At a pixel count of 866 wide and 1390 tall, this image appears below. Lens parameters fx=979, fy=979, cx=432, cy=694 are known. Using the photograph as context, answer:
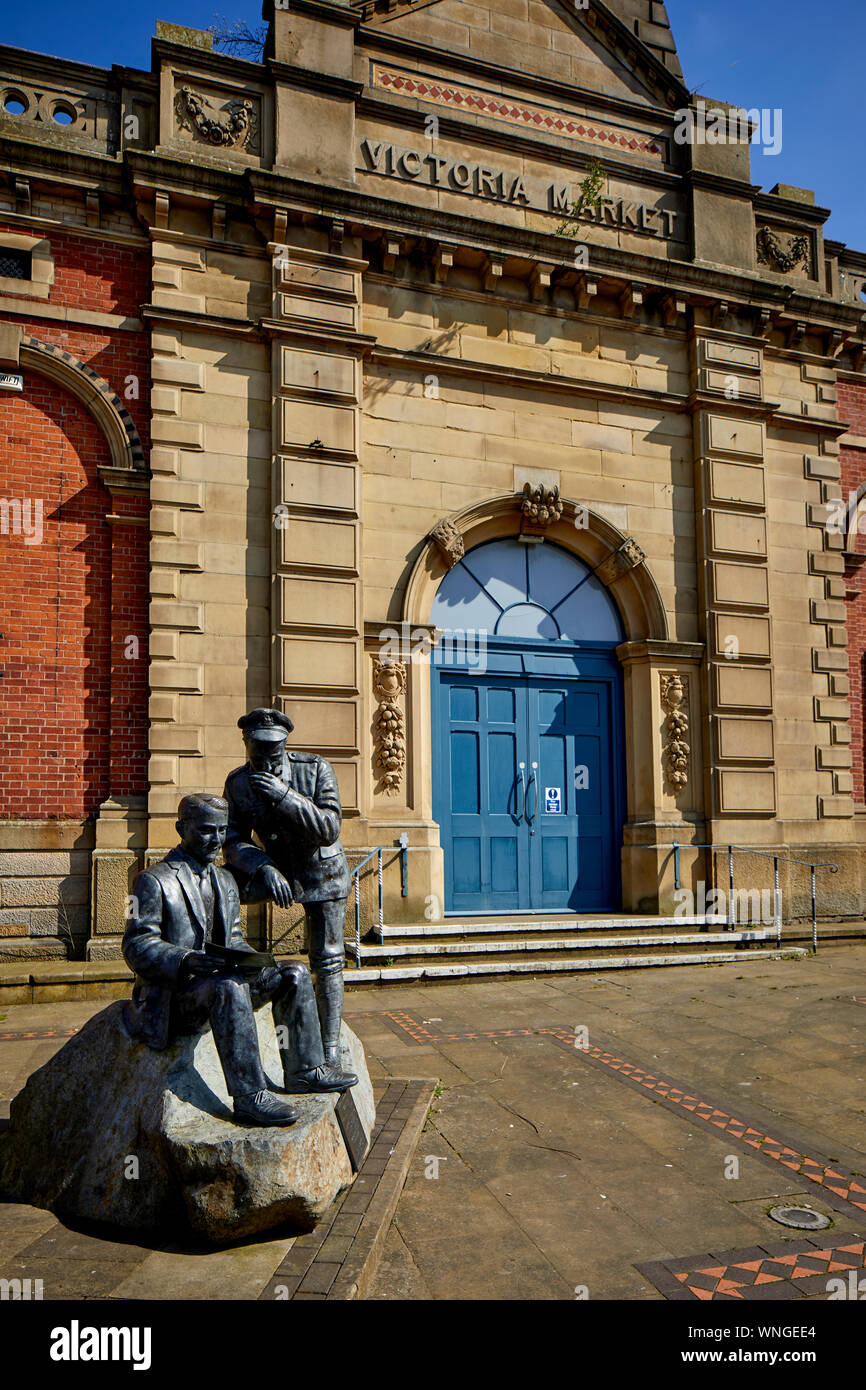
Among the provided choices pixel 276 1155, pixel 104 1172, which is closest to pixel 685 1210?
pixel 276 1155

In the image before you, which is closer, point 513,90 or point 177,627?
point 177,627

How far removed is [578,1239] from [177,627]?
23.0 feet

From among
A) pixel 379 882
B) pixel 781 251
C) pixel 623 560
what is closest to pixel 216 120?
pixel 623 560

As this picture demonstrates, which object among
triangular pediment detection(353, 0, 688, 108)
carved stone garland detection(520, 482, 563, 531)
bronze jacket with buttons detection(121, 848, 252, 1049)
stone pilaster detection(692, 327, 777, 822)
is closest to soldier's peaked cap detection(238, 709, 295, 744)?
bronze jacket with buttons detection(121, 848, 252, 1049)

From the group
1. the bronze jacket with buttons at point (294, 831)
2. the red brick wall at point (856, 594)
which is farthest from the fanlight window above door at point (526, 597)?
the bronze jacket with buttons at point (294, 831)

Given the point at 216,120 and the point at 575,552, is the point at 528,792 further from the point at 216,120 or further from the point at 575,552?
the point at 216,120

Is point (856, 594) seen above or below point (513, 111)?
below

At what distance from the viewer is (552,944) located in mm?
9711

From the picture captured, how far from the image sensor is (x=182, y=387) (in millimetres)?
9836

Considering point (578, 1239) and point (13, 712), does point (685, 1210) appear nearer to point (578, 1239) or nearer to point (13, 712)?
point (578, 1239)

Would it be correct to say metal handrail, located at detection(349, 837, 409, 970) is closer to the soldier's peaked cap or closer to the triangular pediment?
the soldier's peaked cap

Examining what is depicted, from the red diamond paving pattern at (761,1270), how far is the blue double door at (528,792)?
7.04 m

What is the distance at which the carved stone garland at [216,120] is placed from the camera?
1020 centimetres

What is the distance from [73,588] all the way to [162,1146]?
6822 millimetres
